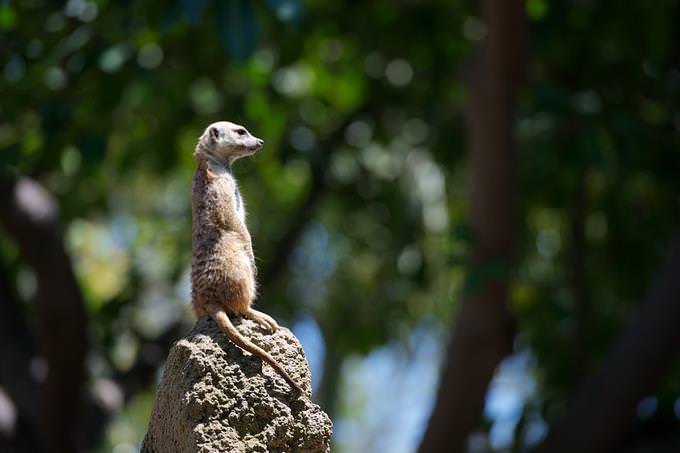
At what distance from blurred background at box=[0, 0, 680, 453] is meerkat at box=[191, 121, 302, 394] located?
219 cm

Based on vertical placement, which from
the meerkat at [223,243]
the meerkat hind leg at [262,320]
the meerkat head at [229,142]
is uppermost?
the meerkat head at [229,142]

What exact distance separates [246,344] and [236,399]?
6.2 inches

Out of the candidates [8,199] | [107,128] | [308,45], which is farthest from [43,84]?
[308,45]

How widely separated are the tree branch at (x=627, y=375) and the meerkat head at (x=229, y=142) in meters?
4.45

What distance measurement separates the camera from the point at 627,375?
7461 millimetres

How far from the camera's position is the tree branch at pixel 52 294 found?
25.7ft

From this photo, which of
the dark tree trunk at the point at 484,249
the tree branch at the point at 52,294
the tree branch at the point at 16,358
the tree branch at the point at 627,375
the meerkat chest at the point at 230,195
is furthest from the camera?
the tree branch at the point at 16,358

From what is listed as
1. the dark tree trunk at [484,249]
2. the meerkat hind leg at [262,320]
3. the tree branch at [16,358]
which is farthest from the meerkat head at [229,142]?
the tree branch at [16,358]

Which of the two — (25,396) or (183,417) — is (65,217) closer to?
(25,396)

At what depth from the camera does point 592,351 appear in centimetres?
Answer: 955

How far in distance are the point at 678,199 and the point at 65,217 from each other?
15.7ft

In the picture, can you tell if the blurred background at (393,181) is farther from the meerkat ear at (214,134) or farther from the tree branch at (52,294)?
the meerkat ear at (214,134)

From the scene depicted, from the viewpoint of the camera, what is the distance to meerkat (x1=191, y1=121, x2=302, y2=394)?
3451 millimetres

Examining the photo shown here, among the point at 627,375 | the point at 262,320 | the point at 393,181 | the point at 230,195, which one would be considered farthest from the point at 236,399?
the point at 393,181
